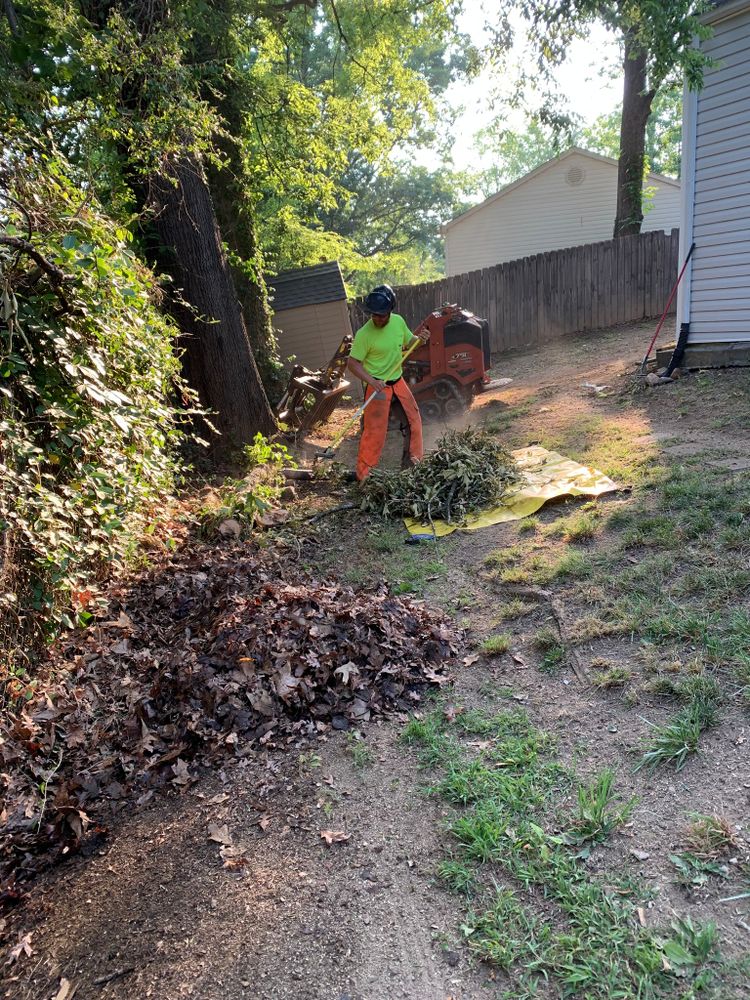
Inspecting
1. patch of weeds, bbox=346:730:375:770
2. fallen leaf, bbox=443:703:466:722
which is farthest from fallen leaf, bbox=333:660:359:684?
fallen leaf, bbox=443:703:466:722

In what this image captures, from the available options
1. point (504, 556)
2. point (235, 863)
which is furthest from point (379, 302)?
point (235, 863)

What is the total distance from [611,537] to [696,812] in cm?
254

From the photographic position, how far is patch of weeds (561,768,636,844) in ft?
→ 7.61

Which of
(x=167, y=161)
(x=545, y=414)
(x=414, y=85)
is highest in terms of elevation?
(x=414, y=85)

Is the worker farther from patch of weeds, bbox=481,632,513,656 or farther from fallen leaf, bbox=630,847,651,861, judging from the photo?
fallen leaf, bbox=630,847,651,861

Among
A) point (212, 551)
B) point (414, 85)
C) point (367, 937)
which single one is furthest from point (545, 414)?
point (414, 85)

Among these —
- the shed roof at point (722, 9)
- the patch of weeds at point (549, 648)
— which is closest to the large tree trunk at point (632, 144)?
the shed roof at point (722, 9)

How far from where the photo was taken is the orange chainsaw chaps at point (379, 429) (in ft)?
22.2

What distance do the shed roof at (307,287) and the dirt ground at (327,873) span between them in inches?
476

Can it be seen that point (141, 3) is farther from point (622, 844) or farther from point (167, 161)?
point (622, 844)

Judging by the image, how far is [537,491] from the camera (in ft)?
18.8

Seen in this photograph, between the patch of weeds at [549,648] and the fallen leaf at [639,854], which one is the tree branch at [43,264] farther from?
the fallen leaf at [639,854]

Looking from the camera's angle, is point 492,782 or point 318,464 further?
point 318,464

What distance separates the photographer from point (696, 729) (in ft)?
8.67
